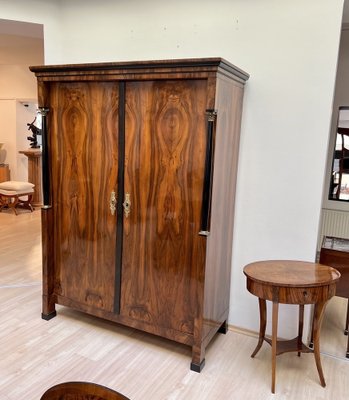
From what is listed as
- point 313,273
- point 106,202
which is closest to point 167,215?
point 106,202

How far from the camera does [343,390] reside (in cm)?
230

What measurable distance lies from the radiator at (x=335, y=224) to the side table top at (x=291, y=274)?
6.90 ft

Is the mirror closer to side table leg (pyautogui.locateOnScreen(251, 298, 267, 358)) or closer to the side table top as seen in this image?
the side table top

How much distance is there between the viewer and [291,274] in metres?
2.29

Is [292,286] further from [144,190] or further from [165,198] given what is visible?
[144,190]

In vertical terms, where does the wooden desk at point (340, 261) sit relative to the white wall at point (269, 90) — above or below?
below

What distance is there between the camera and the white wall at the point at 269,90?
8.28ft

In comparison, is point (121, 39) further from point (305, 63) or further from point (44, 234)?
point (44, 234)

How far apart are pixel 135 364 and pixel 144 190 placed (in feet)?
3.81

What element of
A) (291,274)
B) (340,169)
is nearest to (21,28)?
(291,274)

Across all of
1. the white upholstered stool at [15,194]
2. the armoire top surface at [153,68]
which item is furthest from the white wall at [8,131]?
the armoire top surface at [153,68]

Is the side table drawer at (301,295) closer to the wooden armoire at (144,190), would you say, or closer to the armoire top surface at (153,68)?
the wooden armoire at (144,190)

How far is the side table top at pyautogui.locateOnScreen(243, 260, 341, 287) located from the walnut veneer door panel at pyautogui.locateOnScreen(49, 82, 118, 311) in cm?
105

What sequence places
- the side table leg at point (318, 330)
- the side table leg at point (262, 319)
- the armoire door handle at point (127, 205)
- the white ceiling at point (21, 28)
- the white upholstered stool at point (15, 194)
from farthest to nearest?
1. the white upholstered stool at point (15, 194)
2. the white ceiling at point (21, 28)
3. the armoire door handle at point (127, 205)
4. the side table leg at point (262, 319)
5. the side table leg at point (318, 330)
